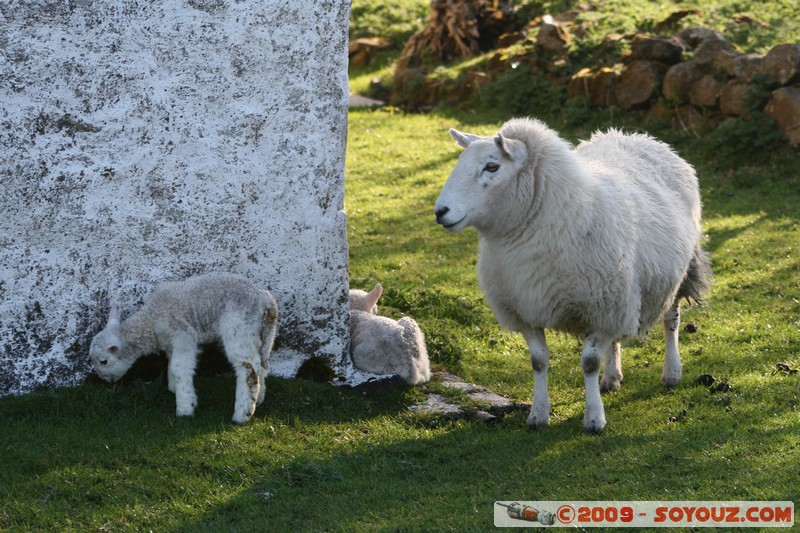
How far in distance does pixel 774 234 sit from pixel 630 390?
379 centimetres

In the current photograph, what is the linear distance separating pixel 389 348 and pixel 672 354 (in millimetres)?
2046

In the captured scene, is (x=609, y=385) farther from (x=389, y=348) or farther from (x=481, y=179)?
(x=481, y=179)

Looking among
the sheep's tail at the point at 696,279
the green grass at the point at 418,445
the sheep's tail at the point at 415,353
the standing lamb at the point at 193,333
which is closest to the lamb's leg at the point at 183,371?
the standing lamb at the point at 193,333

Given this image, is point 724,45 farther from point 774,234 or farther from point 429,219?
point 429,219

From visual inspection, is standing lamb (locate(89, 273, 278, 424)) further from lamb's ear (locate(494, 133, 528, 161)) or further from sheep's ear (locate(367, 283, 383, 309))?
lamb's ear (locate(494, 133, 528, 161))

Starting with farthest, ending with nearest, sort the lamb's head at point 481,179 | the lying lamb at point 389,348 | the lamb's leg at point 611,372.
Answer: the lamb's leg at point 611,372
the lying lamb at point 389,348
the lamb's head at point 481,179

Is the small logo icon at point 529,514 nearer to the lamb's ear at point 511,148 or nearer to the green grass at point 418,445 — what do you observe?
the green grass at point 418,445

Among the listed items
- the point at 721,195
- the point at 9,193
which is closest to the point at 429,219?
the point at 721,195

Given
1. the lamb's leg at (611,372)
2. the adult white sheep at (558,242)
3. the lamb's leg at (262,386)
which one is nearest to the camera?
the adult white sheep at (558,242)

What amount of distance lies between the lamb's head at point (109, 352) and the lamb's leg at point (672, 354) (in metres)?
3.74

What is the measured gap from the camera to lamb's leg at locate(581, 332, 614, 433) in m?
6.55

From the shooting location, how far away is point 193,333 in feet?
20.9

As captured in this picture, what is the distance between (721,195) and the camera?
11578mm

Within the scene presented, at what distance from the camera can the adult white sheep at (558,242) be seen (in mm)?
6285
